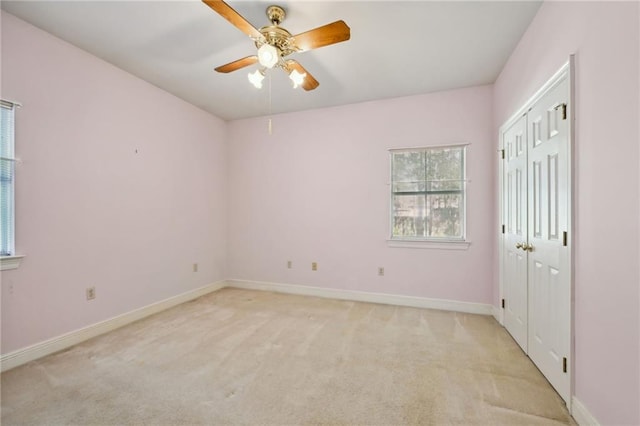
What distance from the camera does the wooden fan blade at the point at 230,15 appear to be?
160 cm

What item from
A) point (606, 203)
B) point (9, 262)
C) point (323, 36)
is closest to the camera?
point (606, 203)

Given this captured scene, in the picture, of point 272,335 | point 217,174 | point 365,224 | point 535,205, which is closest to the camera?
point 535,205

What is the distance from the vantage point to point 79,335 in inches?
103

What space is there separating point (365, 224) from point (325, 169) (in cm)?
102

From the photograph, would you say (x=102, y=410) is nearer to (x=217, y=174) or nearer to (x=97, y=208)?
(x=97, y=208)

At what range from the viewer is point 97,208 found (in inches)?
111

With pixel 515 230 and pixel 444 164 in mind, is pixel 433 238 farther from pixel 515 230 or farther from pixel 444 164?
pixel 515 230

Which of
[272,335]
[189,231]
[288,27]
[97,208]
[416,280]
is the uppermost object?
[288,27]

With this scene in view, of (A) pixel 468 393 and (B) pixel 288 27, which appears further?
(B) pixel 288 27

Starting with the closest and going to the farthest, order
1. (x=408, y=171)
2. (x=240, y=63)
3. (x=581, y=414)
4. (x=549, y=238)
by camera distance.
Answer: (x=581, y=414)
(x=549, y=238)
(x=240, y=63)
(x=408, y=171)

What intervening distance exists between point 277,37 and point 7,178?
2433mm

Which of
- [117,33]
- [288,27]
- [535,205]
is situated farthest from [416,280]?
[117,33]

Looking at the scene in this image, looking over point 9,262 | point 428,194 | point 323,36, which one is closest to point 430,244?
point 428,194

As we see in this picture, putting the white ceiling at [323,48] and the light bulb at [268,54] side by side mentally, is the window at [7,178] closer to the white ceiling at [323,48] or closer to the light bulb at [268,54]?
the white ceiling at [323,48]
